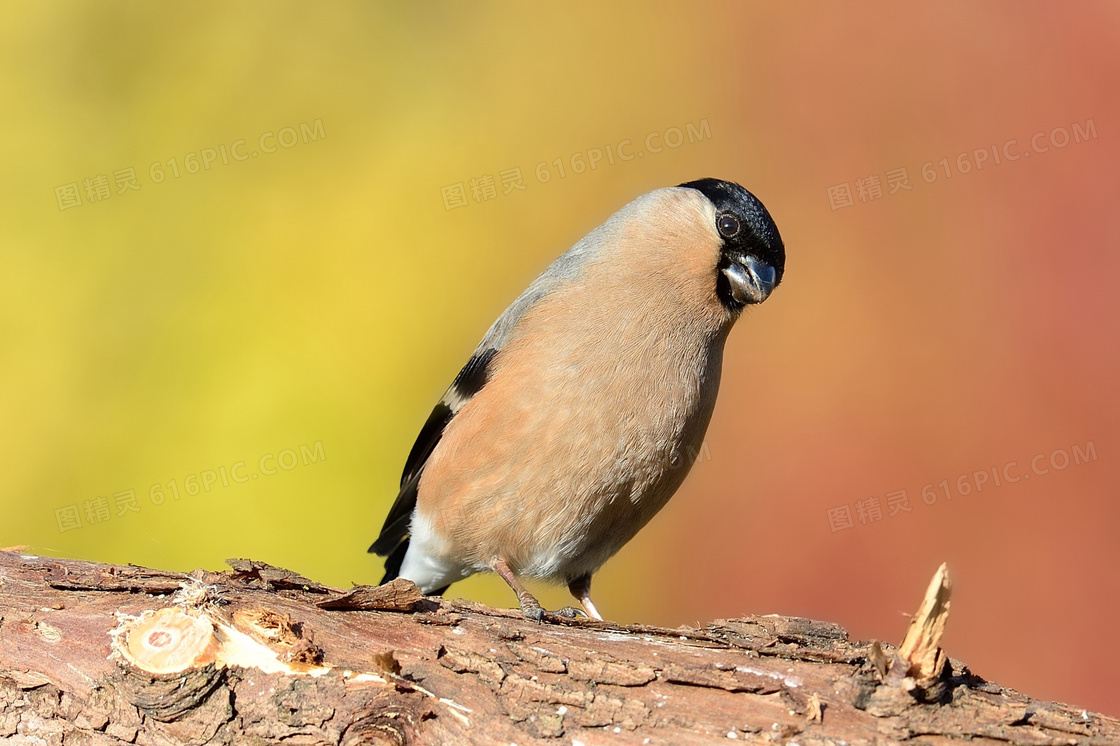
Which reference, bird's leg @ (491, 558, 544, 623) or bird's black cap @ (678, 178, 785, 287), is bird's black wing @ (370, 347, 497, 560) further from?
bird's black cap @ (678, 178, 785, 287)

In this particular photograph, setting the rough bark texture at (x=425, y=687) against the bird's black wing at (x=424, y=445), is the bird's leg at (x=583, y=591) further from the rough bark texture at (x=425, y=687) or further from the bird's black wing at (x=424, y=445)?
the rough bark texture at (x=425, y=687)

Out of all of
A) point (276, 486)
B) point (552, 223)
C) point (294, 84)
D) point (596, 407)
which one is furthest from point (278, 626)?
point (294, 84)

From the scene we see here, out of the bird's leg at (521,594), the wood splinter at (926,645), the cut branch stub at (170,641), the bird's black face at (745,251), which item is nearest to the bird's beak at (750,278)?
the bird's black face at (745,251)

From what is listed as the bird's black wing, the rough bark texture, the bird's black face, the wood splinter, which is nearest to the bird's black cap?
the bird's black face

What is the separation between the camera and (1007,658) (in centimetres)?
681

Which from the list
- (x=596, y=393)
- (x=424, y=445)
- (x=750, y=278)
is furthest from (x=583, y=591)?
(x=750, y=278)

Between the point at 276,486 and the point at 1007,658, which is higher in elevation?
the point at 1007,658

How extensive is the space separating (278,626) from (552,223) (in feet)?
16.3

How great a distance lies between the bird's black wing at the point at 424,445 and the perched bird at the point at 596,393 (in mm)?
23

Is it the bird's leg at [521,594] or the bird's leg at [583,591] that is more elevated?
the bird's leg at [583,591]

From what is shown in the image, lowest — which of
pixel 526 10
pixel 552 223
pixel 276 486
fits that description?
pixel 276 486

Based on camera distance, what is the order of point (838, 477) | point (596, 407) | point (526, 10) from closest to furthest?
point (596, 407)
point (838, 477)
point (526, 10)

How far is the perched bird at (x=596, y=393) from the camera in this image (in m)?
3.92

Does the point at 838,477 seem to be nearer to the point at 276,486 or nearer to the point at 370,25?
the point at 276,486
